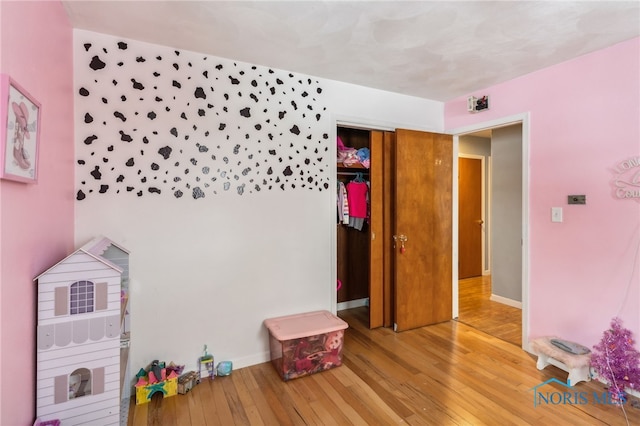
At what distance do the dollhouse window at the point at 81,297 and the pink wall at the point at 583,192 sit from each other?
3.30m

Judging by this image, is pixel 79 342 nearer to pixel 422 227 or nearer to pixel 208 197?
pixel 208 197

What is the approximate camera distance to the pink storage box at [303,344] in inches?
92.9

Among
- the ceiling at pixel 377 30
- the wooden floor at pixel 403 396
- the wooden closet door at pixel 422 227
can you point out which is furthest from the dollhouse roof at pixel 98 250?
the wooden closet door at pixel 422 227

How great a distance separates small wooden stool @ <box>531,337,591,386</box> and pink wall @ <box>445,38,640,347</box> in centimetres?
24

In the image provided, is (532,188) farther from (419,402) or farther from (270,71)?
(270,71)

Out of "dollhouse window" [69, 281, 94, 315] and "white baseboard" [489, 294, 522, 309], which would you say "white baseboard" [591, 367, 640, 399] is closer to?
"white baseboard" [489, 294, 522, 309]

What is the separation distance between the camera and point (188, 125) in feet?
7.70

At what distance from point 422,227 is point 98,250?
2.84 metres

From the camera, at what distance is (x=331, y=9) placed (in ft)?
5.93

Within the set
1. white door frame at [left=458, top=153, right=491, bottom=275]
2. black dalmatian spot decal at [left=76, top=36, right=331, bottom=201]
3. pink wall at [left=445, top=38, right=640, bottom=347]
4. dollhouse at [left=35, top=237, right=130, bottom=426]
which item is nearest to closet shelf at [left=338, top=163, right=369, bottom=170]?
black dalmatian spot decal at [left=76, top=36, right=331, bottom=201]

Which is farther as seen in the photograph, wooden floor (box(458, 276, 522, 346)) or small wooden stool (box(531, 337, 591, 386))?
wooden floor (box(458, 276, 522, 346))

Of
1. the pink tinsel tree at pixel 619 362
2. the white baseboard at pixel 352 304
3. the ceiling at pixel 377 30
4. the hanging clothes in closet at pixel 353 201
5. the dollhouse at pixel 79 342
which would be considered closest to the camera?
the dollhouse at pixel 79 342

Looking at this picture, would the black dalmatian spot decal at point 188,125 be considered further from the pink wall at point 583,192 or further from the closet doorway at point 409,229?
the pink wall at point 583,192

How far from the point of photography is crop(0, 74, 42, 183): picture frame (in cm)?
110
